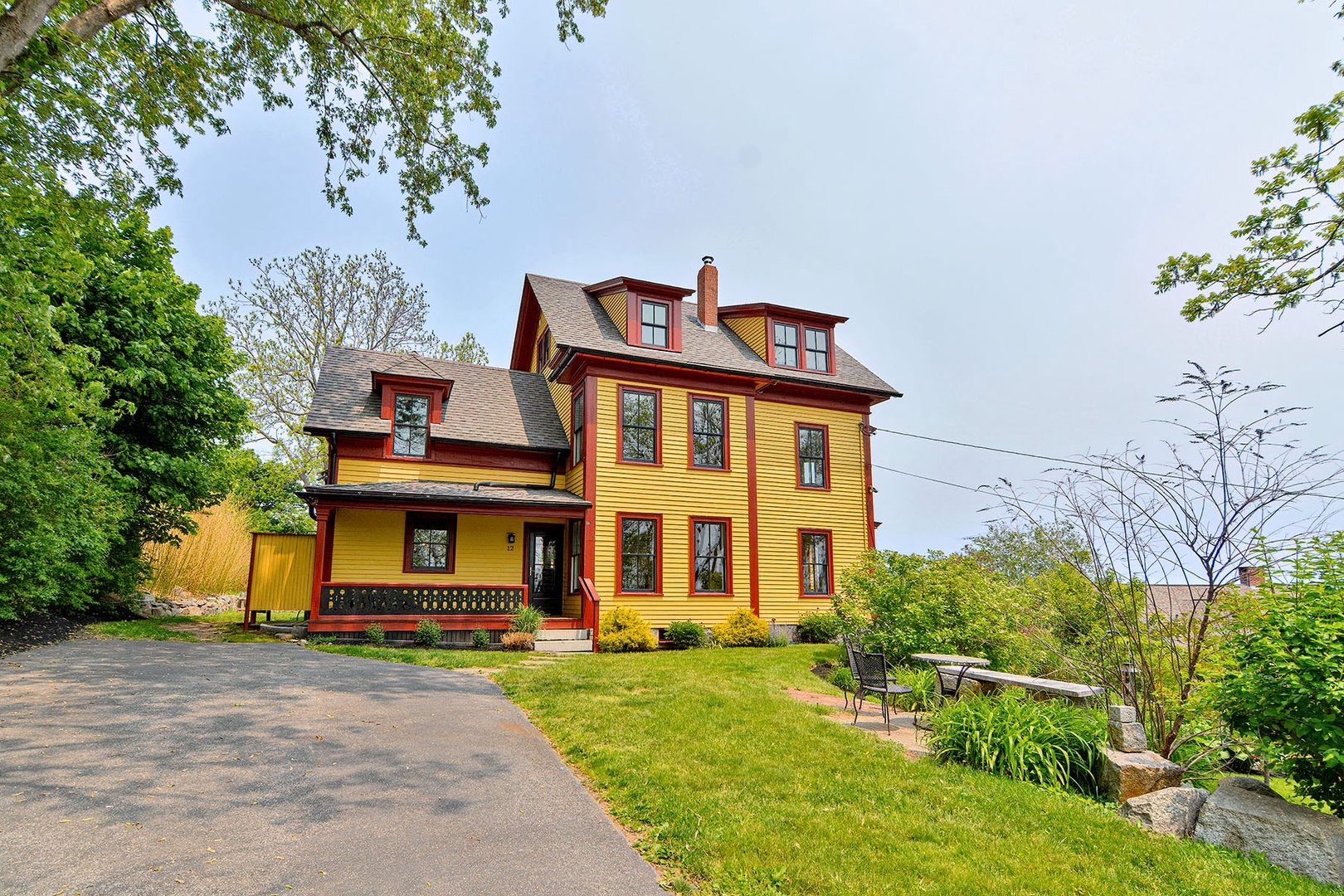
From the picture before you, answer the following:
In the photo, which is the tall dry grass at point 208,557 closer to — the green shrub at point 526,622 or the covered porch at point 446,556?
the covered porch at point 446,556

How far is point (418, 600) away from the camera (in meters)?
14.3

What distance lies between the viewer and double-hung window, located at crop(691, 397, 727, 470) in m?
17.3

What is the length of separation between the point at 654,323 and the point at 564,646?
8.46 metres

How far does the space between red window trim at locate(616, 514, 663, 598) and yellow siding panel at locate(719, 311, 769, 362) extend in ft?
19.3

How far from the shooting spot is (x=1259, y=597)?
5.33 meters

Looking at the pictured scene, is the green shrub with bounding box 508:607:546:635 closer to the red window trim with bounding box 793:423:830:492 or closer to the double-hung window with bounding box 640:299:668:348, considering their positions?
the double-hung window with bounding box 640:299:668:348

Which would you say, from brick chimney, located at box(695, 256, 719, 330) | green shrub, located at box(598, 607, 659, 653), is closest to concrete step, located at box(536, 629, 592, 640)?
green shrub, located at box(598, 607, 659, 653)

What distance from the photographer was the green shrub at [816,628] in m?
16.5

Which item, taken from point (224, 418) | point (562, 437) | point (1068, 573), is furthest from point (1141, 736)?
point (224, 418)

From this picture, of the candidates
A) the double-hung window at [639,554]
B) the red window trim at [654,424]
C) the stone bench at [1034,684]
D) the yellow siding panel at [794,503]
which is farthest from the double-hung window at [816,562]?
the stone bench at [1034,684]

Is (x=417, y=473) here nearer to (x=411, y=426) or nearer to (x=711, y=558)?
(x=411, y=426)

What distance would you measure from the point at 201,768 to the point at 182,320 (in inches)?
584

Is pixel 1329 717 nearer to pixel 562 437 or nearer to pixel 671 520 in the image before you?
pixel 671 520

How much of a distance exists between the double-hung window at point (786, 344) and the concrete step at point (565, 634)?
922 centimetres
